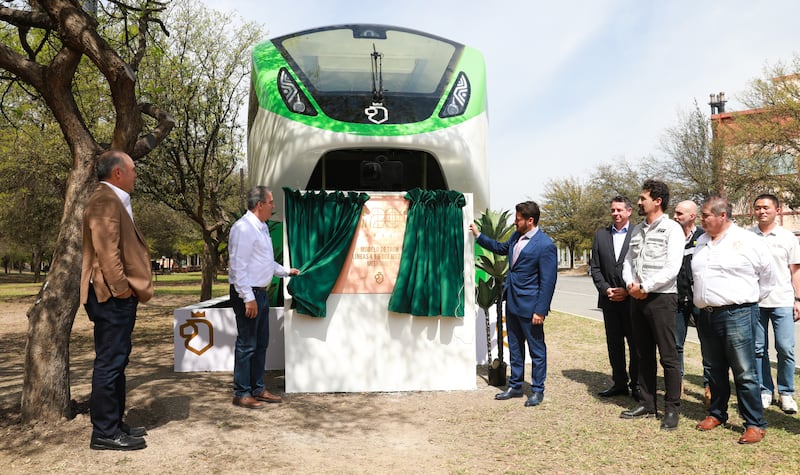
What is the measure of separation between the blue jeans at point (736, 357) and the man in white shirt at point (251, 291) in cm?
369

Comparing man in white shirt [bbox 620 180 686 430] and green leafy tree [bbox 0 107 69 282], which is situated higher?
green leafy tree [bbox 0 107 69 282]

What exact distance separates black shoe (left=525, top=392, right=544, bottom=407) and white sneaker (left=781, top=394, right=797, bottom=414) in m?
1.99

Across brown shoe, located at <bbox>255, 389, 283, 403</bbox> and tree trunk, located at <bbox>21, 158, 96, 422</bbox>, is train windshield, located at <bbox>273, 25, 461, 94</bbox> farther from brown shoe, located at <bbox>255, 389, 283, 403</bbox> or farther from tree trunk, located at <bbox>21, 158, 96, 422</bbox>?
brown shoe, located at <bbox>255, 389, 283, 403</bbox>

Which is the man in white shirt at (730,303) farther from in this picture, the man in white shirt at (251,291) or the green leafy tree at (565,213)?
the green leafy tree at (565,213)

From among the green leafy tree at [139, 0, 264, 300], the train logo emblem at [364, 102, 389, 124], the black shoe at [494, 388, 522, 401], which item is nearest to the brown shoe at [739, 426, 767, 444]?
the black shoe at [494, 388, 522, 401]

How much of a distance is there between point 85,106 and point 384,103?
34.5 feet

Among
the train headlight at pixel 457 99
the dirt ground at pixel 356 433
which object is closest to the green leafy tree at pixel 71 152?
the dirt ground at pixel 356 433

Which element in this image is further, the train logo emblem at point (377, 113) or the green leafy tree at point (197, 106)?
A: the green leafy tree at point (197, 106)

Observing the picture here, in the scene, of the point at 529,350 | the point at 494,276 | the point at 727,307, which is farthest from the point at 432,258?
the point at 727,307

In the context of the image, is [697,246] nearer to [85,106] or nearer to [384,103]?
[384,103]

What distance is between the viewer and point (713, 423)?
15.6 feet

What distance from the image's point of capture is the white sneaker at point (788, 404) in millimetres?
5160

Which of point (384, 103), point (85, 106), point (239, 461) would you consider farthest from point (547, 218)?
point (239, 461)

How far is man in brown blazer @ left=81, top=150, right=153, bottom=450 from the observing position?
409 cm
